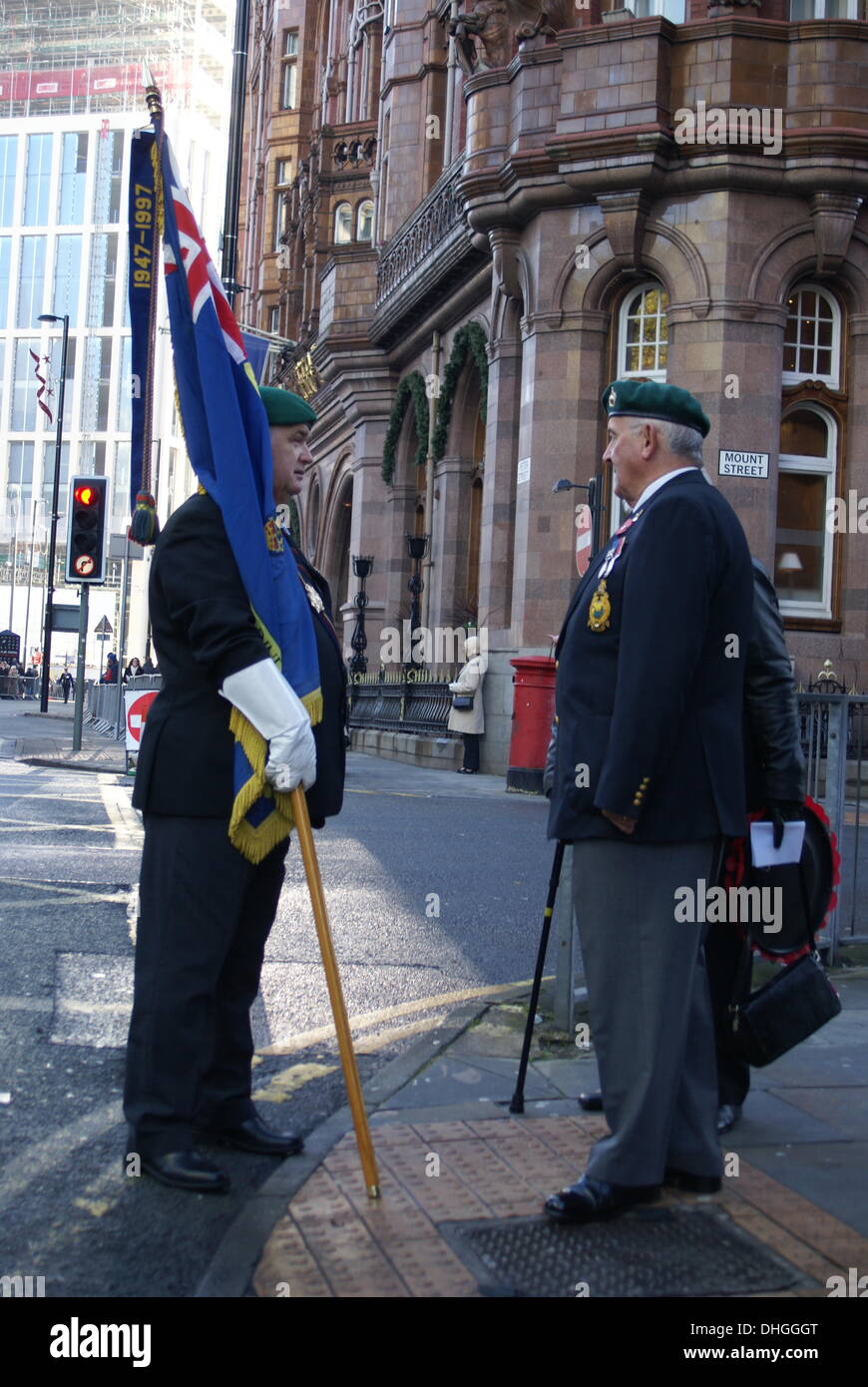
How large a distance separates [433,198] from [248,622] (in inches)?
892

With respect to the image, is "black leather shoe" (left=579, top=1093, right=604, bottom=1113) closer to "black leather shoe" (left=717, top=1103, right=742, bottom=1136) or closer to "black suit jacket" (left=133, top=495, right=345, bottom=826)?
"black leather shoe" (left=717, top=1103, right=742, bottom=1136)

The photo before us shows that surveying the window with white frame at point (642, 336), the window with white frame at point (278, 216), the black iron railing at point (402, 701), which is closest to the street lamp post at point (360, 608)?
the black iron railing at point (402, 701)

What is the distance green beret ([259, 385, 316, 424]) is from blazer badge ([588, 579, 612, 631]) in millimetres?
944

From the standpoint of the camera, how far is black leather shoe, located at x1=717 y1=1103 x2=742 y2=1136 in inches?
159

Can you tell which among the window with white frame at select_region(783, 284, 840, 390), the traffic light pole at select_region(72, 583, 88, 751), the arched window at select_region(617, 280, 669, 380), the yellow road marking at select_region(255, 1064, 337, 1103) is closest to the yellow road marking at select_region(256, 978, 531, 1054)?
the yellow road marking at select_region(255, 1064, 337, 1103)

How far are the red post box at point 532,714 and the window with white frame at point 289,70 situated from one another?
133ft

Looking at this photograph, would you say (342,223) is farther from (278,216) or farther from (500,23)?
(500,23)

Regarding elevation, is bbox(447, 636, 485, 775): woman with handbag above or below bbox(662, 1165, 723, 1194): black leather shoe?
above

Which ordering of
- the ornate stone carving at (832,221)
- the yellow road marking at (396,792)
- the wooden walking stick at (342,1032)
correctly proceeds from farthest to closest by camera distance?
the ornate stone carving at (832,221) < the yellow road marking at (396,792) < the wooden walking stick at (342,1032)

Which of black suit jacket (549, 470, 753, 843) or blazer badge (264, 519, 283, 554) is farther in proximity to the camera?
blazer badge (264, 519, 283, 554)

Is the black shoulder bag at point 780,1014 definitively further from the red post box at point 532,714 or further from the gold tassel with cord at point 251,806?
the red post box at point 532,714

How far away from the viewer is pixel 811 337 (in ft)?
61.1

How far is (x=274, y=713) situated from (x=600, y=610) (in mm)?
793

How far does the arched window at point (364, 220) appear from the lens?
38.9 m
